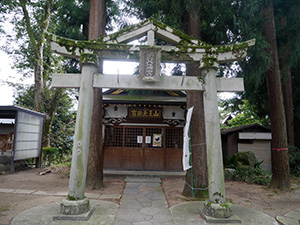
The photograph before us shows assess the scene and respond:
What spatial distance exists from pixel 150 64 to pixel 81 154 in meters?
2.46

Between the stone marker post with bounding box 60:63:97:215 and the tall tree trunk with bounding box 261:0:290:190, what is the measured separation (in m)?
6.24

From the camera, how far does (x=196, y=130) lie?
19.6 feet

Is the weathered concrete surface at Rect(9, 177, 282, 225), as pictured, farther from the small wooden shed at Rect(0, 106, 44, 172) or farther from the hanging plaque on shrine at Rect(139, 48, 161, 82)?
the small wooden shed at Rect(0, 106, 44, 172)

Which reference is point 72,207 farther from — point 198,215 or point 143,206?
point 198,215

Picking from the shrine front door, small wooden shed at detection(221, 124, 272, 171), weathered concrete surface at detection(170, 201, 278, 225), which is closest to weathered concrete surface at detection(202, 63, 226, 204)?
weathered concrete surface at detection(170, 201, 278, 225)

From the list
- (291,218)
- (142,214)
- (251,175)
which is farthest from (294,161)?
(142,214)

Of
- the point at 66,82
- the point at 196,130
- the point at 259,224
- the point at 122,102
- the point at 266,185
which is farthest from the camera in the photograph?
the point at 122,102

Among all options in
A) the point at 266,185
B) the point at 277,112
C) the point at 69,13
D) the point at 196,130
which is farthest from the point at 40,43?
the point at 266,185

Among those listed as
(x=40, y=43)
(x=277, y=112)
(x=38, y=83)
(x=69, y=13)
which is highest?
(x=69, y=13)

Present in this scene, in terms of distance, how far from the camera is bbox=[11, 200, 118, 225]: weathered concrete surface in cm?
370

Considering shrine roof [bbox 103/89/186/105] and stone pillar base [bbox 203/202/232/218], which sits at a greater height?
shrine roof [bbox 103/89/186/105]

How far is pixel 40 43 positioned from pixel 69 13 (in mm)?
3179

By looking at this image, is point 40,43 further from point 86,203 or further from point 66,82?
point 86,203

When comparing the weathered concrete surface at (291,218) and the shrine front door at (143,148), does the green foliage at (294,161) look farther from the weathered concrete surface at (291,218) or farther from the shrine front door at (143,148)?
the weathered concrete surface at (291,218)
